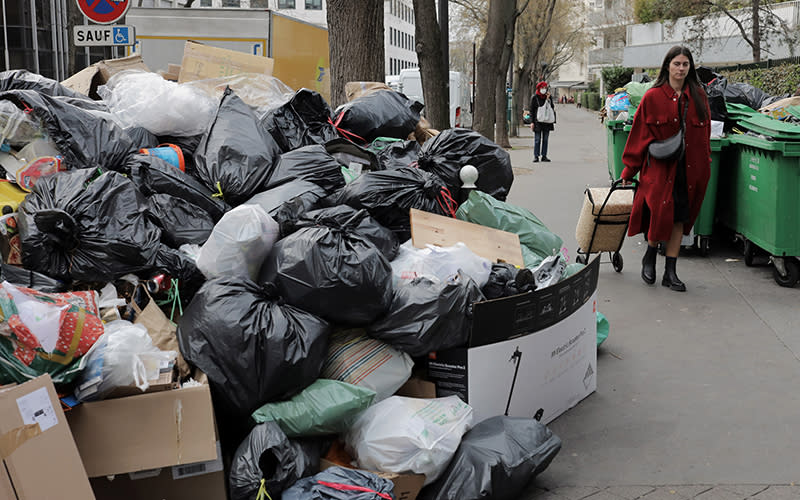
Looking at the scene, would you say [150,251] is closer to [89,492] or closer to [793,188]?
[89,492]

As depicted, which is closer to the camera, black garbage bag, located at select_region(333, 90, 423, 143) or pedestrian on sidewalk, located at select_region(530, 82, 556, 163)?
black garbage bag, located at select_region(333, 90, 423, 143)

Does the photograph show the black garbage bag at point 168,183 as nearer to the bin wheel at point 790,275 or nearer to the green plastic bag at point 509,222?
the green plastic bag at point 509,222

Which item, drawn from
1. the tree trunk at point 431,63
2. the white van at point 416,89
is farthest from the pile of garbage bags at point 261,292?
the white van at point 416,89

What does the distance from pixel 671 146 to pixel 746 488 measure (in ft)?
11.2

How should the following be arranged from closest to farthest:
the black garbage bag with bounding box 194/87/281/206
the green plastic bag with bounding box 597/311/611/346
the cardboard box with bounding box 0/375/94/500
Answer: the cardboard box with bounding box 0/375/94/500 → the black garbage bag with bounding box 194/87/281/206 → the green plastic bag with bounding box 597/311/611/346

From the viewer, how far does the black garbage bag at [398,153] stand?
17.6 feet

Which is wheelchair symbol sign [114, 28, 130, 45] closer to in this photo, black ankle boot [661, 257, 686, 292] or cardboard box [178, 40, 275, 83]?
cardboard box [178, 40, 275, 83]

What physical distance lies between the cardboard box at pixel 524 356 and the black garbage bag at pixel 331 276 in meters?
0.44

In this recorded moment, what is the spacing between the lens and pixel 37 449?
2568 mm

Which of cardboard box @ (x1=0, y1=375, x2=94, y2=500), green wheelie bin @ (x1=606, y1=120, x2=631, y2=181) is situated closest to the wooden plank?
cardboard box @ (x1=0, y1=375, x2=94, y2=500)

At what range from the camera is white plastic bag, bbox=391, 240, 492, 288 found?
4102 mm

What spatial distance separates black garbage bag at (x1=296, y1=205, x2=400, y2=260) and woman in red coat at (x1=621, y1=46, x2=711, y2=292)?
10.3 ft

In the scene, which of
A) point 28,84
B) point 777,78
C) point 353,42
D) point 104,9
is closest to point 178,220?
point 28,84

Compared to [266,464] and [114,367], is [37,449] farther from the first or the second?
[266,464]
